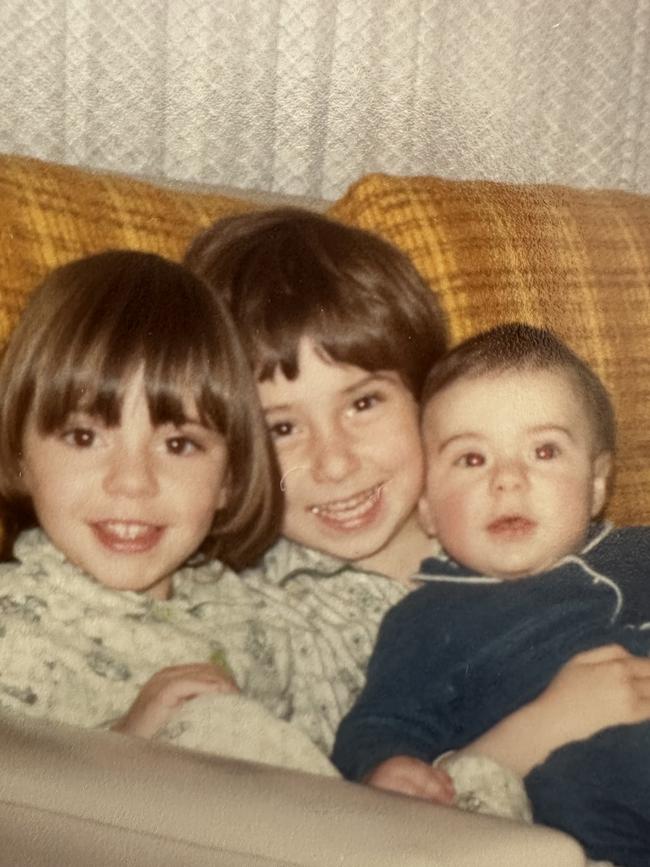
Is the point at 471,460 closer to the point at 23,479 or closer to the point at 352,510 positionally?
the point at 352,510

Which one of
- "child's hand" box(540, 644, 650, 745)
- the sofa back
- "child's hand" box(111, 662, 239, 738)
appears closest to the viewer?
"child's hand" box(111, 662, 239, 738)

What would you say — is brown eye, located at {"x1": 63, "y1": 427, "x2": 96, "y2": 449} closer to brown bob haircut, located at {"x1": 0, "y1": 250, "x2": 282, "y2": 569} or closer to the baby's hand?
brown bob haircut, located at {"x1": 0, "y1": 250, "x2": 282, "y2": 569}

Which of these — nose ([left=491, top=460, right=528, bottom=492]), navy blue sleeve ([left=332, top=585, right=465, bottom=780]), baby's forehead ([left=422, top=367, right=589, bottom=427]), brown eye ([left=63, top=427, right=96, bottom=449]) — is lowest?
navy blue sleeve ([left=332, top=585, right=465, bottom=780])

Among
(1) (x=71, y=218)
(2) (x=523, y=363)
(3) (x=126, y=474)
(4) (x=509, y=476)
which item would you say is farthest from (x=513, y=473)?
(1) (x=71, y=218)

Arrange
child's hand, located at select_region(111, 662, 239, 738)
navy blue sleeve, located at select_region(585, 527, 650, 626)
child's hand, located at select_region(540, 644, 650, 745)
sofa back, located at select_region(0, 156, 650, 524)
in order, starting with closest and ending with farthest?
child's hand, located at select_region(111, 662, 239, 738), child's hand, located at select_region(540, 644, 650, 745), navy blue sleeve, located at select_region(585, 527, 650, 626), sofa back, located at select_region(0, 156, 650, 524)

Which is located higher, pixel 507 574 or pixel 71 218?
pixel 71 218

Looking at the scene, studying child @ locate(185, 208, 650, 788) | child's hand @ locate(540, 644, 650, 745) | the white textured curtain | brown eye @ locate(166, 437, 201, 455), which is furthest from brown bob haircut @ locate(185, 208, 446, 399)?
child's hand @ locate(540, 644, 650, 745)
